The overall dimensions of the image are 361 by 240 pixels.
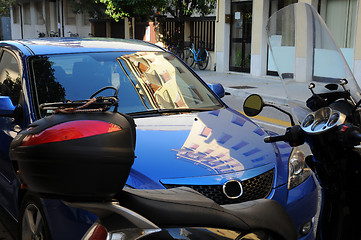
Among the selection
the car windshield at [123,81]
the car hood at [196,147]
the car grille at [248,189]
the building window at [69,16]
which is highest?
the building window at [69,16]

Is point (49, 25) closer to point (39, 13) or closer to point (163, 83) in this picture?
point (39, 13)

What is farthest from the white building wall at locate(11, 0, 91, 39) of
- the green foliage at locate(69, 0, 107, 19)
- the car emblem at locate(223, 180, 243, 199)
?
the car emblem at locate(223, 180, 243, 199)

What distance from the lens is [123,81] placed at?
4.37 m

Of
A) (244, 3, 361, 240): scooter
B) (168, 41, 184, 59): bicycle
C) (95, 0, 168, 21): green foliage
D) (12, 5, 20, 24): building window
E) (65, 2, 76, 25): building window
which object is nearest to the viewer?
(244, 3, 361, 240): scooter

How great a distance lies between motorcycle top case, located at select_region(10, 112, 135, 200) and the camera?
60.1 inches

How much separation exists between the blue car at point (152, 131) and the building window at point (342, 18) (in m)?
12.5

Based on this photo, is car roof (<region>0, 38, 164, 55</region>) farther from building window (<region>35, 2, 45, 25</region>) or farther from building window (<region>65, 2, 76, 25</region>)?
building window (<region>35, 2, 45, 25</region>)

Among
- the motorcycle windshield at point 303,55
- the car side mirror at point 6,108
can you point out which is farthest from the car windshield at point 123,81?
the motorcycle windshield at point 303,55

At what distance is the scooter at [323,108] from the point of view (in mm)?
2281

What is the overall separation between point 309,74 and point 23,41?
2.91 meters

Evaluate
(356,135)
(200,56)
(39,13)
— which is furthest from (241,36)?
(39,13)

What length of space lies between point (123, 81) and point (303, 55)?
75.8 inches

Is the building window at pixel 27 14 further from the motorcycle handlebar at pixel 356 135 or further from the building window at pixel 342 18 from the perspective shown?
the motorcycle handlebar at pixel 356 135

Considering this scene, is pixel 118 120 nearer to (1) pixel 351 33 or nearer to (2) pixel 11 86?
(2) pixel 11 86
